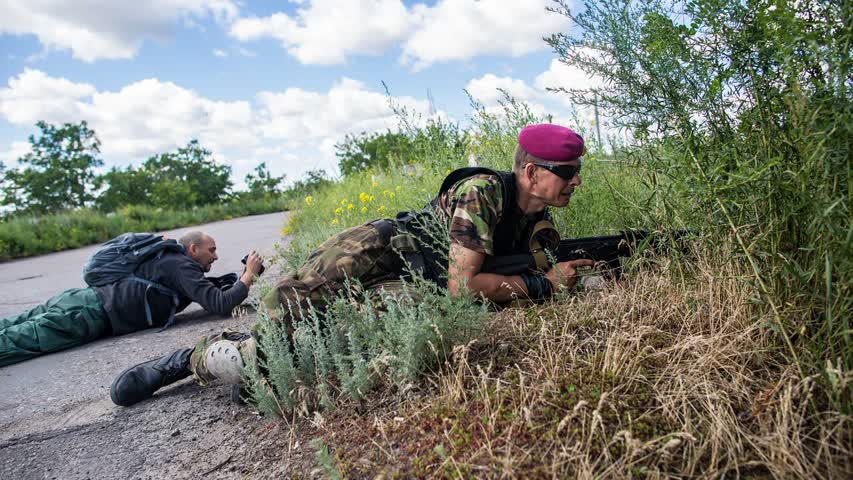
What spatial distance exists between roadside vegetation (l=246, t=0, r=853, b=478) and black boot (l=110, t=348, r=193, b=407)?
77 cm

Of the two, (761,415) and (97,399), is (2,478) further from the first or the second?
(761,415)

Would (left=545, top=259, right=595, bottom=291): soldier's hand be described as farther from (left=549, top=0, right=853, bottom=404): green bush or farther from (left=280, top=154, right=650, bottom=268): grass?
(left=549, top=0, right=853, bottom=404): green bush

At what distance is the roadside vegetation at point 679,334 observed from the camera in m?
1.72

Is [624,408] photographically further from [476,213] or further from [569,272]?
[569,272]

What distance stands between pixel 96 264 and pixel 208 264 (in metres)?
0.91

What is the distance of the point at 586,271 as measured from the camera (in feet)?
11.6

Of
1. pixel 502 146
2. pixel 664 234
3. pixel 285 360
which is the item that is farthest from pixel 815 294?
pixel 502 146

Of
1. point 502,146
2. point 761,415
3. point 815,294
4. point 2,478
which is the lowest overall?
point 2,478

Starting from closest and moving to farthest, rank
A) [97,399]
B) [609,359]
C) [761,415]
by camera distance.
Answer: [761,415], [609,359], [97,399]

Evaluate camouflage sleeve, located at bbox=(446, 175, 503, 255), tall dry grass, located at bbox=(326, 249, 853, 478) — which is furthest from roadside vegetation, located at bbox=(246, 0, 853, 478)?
camouflage sleeve, located at bbox=(446, 175, 503, 255)

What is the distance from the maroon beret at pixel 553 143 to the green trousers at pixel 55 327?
12.8ft

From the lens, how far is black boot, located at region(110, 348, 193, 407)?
10.6 feet

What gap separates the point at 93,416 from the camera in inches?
127

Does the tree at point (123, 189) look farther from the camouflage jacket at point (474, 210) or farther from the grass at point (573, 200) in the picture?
the camouflage jacket at point (474, 210)
